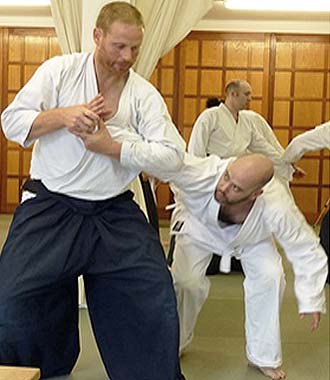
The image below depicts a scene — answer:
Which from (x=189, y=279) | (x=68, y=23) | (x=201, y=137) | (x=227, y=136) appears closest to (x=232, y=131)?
(x=227, y=136)

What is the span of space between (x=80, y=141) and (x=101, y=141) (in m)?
0.11

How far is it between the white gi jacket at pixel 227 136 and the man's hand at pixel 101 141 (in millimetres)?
2433

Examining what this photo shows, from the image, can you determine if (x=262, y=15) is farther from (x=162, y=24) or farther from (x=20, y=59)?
(x=162, y=24)

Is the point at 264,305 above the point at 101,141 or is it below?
below

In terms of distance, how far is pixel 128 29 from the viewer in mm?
2094

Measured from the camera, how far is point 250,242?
2756mm

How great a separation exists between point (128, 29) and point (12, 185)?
5.60 m

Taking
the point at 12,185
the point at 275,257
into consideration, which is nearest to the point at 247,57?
the point at 12,185

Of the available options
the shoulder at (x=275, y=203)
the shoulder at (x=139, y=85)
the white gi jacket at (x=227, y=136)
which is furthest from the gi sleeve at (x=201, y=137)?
the shoulder at (x=139, y=85)

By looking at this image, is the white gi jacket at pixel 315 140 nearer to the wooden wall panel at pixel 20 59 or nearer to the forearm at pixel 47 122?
the forearm at pixel 47 122

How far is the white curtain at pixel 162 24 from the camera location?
3496 millimetres

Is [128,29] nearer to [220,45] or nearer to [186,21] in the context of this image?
[186,21]

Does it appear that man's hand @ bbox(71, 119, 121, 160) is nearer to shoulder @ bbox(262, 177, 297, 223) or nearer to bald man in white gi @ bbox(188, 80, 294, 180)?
shoulder @ bbox(262, 177, 297, 223)

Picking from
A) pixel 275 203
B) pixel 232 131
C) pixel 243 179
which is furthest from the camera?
pixel 232 131
